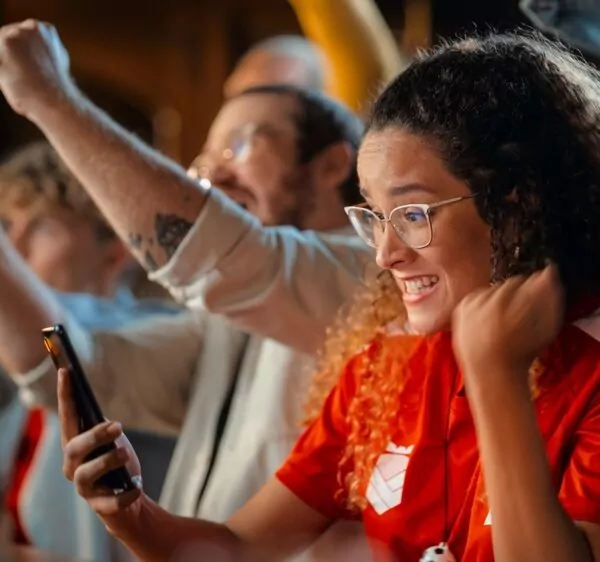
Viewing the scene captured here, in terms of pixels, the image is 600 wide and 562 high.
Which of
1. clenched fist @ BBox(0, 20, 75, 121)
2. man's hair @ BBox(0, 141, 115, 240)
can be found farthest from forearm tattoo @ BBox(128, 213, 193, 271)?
man's hair @ BBox(0, 141, 115, 240)

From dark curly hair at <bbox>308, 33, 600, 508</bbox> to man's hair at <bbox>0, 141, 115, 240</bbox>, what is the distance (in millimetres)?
674

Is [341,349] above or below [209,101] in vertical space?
below

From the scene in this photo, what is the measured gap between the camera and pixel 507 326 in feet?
1.78

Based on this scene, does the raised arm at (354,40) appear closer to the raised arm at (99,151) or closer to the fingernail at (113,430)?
the raised arm at (99,151)

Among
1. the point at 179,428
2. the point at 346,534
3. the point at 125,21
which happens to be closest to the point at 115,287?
the point at 179,428

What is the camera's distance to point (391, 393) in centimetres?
71

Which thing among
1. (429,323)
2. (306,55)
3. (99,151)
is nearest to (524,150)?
(429,323)

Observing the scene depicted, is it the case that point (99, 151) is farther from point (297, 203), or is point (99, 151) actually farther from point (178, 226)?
point (297, 203)

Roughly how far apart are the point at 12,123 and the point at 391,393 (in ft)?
3.99

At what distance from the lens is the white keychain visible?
0.62m

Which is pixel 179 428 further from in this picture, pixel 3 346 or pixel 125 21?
pixel 125 21

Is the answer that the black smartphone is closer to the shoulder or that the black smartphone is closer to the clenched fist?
the clenched fist

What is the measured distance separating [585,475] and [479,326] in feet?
0.33

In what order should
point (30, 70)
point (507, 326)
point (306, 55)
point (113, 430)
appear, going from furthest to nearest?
point (306, 55) → point (30, 70) → point (113, 430) → point (507, 326)
